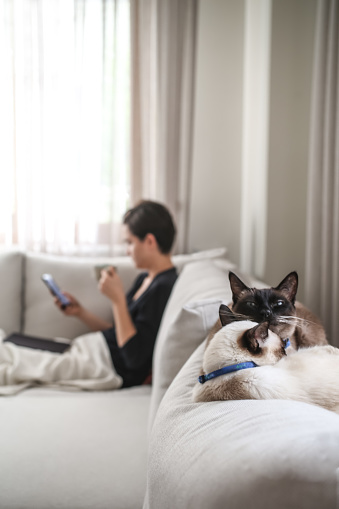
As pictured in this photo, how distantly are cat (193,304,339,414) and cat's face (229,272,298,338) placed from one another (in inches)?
0.5

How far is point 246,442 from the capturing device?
0.52 metres

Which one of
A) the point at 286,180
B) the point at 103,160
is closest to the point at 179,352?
the point at 286,180

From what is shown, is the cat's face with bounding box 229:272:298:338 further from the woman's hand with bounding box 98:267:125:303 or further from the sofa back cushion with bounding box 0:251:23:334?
the sofa back cushion with bounding box 0:251:23:334

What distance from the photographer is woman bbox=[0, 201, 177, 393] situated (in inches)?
65.5

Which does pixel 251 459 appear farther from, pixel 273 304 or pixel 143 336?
pixel 143 336

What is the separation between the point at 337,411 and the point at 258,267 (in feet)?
6.16

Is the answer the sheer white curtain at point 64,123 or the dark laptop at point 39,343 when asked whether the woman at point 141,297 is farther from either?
the sheer white curtain at point 64,123

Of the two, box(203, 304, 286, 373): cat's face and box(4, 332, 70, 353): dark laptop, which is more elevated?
box(203, 304, 286, 373): cat's face

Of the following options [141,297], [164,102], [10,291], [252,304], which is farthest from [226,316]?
[164,102]

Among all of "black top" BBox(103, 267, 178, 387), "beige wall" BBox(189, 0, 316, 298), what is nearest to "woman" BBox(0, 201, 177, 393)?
"black top" BBox(103, 267, 178, 387)

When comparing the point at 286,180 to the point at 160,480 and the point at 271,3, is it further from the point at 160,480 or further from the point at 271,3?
the point at 160,480

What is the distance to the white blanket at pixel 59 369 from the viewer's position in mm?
1665

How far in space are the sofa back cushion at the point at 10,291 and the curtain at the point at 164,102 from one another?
0.75 m

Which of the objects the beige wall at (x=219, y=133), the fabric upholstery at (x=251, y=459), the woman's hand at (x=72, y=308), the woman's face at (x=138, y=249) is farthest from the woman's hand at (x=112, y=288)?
the fabric upholstery at (x=251, y=459)
